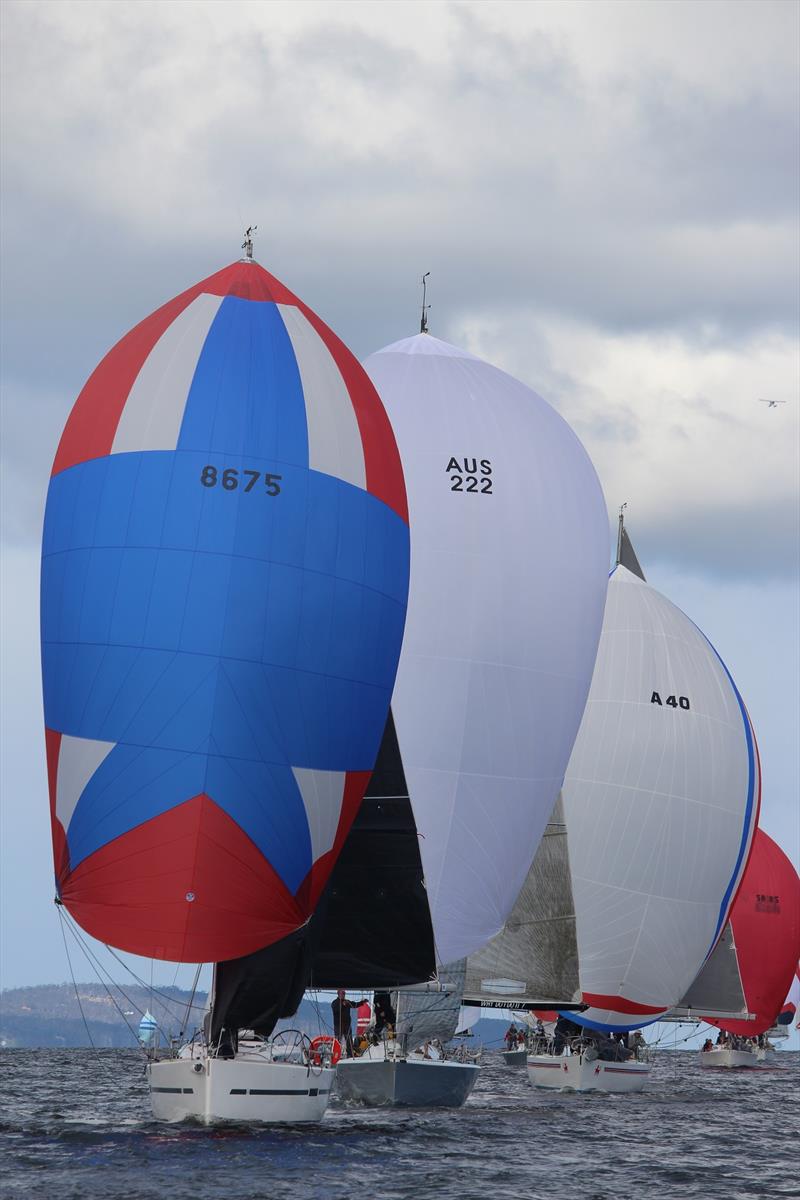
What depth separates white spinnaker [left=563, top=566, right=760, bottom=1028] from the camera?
113 feet

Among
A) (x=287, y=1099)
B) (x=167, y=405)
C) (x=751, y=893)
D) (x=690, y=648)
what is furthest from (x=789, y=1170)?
(x=751, y=893)

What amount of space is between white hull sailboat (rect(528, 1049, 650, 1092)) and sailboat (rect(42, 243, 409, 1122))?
14547 mm

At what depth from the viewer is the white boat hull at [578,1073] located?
3562 centimetres

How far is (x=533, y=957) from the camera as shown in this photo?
31.8 meters

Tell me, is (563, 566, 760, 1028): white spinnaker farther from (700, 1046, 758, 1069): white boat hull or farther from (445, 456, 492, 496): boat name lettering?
(700, 1046, 758, 1069): white boat hull

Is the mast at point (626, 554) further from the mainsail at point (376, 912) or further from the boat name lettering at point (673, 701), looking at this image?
the mainsail at point (376, 912)

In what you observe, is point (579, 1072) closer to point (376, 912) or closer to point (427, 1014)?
point (427, 1014)

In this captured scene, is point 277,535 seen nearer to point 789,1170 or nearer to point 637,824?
point 789,1170

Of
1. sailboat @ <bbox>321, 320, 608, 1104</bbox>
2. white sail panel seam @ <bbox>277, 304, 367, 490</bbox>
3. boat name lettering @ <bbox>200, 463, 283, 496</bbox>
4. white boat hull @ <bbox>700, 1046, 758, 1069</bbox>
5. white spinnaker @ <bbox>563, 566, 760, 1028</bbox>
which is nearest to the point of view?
boat name lettering @ <bbox>200, 463, 283, 496</bbox>

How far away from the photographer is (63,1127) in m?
24.5

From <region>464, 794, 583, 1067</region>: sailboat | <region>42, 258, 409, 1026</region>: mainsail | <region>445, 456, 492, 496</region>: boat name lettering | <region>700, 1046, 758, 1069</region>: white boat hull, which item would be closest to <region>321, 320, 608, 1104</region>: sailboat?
<region>445, 456, 492, 496</region>: boat name lettering

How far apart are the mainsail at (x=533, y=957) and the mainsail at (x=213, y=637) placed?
10059 millimetres

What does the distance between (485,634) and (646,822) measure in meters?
9.50

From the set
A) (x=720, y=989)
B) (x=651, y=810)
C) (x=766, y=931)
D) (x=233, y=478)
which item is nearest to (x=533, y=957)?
(x=651, y=810)
